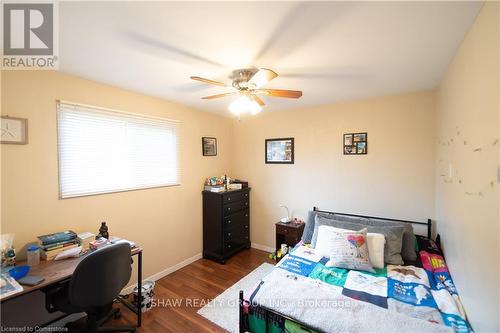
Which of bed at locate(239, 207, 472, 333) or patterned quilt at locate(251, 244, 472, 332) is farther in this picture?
patterned quilt at locate(251, 244, 472, 332)

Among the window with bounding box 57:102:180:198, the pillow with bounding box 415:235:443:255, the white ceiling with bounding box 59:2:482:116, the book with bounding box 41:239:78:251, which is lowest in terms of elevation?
the pillow with bounding box 415:235:443:255

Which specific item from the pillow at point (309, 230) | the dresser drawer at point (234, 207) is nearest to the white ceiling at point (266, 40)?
the pillow at point (309, 230)

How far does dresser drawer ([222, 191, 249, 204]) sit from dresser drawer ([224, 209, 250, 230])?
24 cm

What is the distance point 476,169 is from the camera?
49.8 inches

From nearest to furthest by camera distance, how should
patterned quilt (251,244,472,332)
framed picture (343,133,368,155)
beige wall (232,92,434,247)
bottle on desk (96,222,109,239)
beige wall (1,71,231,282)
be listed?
patterned quilt (251,244,472,332), beige wall (1,71,231,282), bottle on desk (96,222,109,239), beige wall (232,92,434,247), framed picture (343,133,368,155)

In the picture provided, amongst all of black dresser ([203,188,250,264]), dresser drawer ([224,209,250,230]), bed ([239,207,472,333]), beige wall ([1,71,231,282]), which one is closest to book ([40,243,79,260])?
beige wall ([1,71,231,282])

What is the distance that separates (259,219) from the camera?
12.6 feet

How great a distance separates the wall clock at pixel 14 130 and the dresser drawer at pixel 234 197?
7.35 ft

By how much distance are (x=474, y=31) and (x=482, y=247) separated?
1246 millimetres

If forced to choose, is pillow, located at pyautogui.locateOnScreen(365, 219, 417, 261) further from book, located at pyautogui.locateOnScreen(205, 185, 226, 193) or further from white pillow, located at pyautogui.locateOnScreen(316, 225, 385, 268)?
book, located at pyautogui.locateOnScreen(205, 185, 226, 193)

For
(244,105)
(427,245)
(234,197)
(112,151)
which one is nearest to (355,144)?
(427,245)

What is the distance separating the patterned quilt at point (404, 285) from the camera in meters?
1.43

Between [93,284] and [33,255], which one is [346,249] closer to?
[93,284]

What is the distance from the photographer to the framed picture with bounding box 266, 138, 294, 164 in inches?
138
